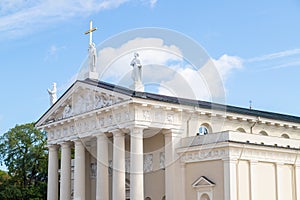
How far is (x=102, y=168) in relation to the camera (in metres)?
39.8

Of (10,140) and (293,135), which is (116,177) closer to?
(293,135)

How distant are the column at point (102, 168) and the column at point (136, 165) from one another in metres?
3.57

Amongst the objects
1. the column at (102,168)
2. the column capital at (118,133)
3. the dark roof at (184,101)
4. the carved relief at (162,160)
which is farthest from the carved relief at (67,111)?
the carved relief at (162,160)

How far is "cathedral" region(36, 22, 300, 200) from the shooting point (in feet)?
116

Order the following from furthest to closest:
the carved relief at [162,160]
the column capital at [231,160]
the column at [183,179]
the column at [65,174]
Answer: the column at [65,174] → the carved relief at [162,160] → the column at [183,179] → the column capital at [231,160]

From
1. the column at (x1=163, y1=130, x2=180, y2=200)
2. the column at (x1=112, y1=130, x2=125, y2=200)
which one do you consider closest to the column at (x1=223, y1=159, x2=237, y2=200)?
the column at (x1=163, y1=130, x2=180, y2=200)

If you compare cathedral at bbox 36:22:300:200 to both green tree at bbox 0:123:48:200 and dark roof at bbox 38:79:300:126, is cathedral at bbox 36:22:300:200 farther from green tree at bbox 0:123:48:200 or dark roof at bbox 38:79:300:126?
green tree at bbox 0:123:48:200

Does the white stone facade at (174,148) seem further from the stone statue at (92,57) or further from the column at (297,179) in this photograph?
the stone statue at (92,57)

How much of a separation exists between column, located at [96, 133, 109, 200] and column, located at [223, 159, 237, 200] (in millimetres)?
9048

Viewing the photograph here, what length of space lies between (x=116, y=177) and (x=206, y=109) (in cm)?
762

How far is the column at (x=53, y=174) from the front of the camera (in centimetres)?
4544

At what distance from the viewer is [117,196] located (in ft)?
122

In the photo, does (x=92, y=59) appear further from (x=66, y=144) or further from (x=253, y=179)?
(x=253, y=179)

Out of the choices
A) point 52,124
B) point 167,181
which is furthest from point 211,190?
point 52,124
